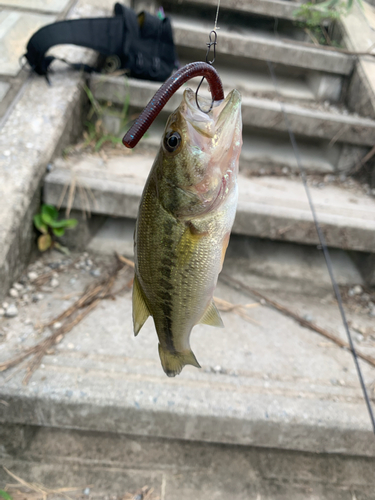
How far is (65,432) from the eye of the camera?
137 centimetres

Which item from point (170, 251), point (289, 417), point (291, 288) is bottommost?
point (291, 288)

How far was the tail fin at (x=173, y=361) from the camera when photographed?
2.81 ft

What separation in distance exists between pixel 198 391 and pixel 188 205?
836mm

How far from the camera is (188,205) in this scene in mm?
740

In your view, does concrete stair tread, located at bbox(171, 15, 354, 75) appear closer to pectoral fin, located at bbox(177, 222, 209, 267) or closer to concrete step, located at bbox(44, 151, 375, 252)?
concrete step, located at bbox(44, 151, 375, 252)

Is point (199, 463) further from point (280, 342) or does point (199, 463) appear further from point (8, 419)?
point (8, 419)

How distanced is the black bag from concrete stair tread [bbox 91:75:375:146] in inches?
5.6

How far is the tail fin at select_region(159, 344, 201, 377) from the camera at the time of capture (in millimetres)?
858

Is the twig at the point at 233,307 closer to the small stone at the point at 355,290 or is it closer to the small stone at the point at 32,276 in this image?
the small stone at the point at 355,290

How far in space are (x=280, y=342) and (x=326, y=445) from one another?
44 cm

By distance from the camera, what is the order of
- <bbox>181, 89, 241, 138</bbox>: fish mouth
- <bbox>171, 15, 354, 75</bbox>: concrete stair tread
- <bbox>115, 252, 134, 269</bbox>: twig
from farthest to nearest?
<bbox>171, 15, 354, 75</bbox>: concrete stair tread, <bbox>115, 252, 134, 269</bbox>: twig, <bbox>181, 89, 241, 138</bbox>: fish mouth

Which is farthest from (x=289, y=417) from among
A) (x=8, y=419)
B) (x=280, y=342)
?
(x=8, y=419)

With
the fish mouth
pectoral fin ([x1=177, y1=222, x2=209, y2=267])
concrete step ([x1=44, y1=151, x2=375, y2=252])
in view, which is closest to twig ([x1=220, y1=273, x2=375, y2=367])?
concrete step ([x1=44, y1=151, x2=375, y2=252])

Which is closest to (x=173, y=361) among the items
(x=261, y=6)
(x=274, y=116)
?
(x=274, y=116)
